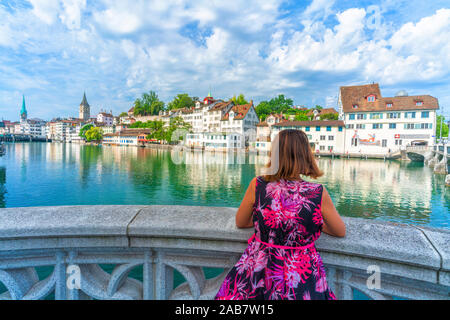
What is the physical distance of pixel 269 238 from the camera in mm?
1462

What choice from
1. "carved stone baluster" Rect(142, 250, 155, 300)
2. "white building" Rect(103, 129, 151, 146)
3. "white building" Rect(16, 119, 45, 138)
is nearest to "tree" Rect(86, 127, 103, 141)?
"white building" Rect(103, 129, 151, 146)

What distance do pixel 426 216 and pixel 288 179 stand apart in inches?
655

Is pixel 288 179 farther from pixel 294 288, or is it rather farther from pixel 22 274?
pixel 22 274

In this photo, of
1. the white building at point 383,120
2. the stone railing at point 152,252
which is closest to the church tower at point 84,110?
the white building at point 383,120

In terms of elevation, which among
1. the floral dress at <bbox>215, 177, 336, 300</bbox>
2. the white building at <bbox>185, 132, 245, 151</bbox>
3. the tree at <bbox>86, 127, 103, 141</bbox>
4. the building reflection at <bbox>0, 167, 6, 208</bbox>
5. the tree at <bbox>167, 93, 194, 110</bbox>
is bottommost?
the building reflection at <bbox>0, 167, 6, 208</bbox>

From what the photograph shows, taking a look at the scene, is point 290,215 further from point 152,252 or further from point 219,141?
point 219,141

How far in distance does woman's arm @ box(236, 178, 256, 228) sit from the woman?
0.08 feet

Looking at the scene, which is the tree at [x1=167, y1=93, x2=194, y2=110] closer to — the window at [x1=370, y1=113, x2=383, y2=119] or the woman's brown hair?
the window at [x1=370, y1=113, x2=383, y2=119]

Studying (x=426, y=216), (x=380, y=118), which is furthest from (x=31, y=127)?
(x=426, y=216)

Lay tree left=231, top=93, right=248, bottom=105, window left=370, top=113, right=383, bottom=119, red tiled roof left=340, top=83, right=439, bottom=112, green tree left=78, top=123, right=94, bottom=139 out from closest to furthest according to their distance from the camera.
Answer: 1. red tiled roof left=340, top=83, right=439, bottom=112
2. window left=370, top=113, right=383, bottom=119
3. tree left=231, top=93, right=248, bottom=105
4. green tree left=78, top=123, right=94, bottom=139

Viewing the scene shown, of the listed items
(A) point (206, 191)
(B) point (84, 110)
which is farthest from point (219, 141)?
(B) point (84, 110)

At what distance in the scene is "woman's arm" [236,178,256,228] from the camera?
1.57 m

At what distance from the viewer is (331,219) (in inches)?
58.6

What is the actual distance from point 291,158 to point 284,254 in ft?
1.89
